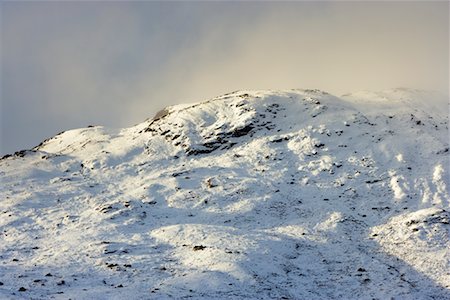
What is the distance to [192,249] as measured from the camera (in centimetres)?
3703

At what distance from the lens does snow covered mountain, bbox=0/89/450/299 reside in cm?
3244

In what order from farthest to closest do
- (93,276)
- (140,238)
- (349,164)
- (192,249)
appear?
(349,164), (140,238), (192,249), (93,276)

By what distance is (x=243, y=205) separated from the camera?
150ft

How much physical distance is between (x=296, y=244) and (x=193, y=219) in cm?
1007

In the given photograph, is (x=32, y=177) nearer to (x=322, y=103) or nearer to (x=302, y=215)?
(x=302, y=215)

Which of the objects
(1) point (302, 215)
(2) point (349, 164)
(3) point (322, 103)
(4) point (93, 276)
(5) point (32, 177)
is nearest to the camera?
(4) point (93, 276)

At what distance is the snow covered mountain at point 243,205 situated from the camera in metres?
32.4

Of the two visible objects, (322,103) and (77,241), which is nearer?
(77,241)

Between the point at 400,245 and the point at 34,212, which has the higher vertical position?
the point at 34,212

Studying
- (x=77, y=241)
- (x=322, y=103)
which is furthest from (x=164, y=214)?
(x=322, y=103)

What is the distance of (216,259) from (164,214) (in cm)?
1207

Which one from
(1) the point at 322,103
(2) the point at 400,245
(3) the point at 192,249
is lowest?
(2) the point at 400,245

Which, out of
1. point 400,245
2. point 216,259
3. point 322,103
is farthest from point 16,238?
point 322,103

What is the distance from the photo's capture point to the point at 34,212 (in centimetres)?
4653
